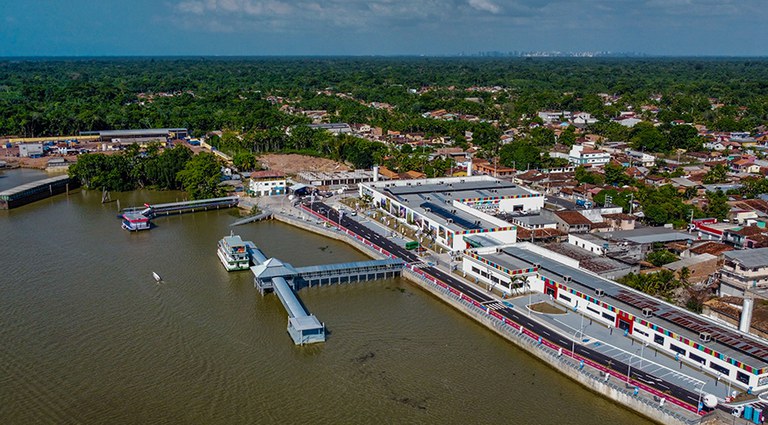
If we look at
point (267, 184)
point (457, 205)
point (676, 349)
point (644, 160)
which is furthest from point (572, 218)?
point (644, 160)

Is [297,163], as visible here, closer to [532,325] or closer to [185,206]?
[185,206]

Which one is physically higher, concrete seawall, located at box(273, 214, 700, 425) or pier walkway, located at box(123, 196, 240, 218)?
pier walkway, located at box(123, 196, 240, 218)

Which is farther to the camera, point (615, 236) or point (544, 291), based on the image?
point (615, 236)

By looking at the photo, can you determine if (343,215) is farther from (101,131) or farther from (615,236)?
(101,131)

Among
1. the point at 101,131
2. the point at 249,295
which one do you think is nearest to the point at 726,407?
the point at 249,295

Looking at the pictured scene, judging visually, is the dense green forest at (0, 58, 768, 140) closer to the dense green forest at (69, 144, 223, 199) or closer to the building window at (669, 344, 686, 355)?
the dense green forest at (69, 144, 223, 199)

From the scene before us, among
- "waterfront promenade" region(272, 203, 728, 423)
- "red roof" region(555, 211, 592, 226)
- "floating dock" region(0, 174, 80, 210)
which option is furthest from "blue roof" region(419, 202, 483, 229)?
"floating dock" region(0, 174, 80, 210)

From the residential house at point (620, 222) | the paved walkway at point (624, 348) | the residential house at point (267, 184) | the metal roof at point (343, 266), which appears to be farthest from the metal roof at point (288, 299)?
the residential house at point (620, 222)
